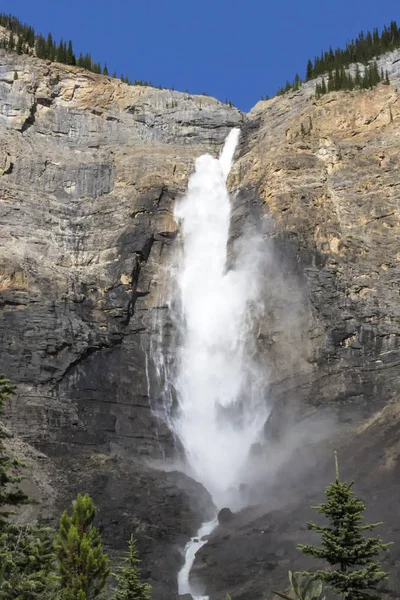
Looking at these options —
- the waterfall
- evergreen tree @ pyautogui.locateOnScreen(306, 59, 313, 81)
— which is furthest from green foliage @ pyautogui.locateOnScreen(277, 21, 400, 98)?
the waterfall

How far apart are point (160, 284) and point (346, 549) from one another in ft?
118

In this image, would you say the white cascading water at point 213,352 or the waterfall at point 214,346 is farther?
the waterfall at point 214,346

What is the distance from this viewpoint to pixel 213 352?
49.7 m

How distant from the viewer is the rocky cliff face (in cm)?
3719

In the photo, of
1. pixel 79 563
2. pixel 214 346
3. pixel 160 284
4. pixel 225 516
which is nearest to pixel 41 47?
pixel 160 284

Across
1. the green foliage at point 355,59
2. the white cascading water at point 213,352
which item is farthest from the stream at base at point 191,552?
the green foliage at point 355,59

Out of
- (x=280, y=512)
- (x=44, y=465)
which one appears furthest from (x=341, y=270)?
(x=44, y=465)

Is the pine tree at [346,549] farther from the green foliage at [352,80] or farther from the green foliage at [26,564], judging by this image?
the green foliage at [352,80]

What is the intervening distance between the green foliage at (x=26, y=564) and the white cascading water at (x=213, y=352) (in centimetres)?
2063

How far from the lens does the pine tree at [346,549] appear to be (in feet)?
56.4

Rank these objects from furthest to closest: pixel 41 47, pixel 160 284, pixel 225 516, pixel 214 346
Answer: pixel 41 47 < pixel 160 284 < pixel 214 346 < pixel 225 516

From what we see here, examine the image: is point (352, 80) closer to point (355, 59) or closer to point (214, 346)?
point (355, 59)

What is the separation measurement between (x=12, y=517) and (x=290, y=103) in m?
42.5

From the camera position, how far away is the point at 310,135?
56062 millimetres
